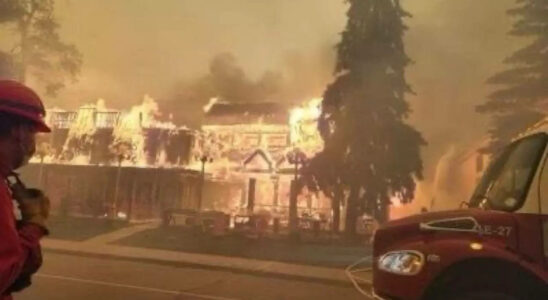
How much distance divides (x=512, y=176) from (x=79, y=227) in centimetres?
991

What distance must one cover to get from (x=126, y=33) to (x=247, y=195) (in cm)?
471

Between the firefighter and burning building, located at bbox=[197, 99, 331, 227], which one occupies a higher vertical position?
burning building, located at bbox=[197, 99, 331, 227]

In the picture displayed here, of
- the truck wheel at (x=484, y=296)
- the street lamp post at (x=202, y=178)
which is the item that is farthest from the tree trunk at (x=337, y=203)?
the truck wheel at (x=484, y=296)

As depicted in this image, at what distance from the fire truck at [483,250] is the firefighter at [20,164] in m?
2.13

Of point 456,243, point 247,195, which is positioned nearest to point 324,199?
point 247,195

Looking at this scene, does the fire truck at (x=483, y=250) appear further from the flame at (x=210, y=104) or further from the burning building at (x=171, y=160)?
the flame at (x=210, y=104)

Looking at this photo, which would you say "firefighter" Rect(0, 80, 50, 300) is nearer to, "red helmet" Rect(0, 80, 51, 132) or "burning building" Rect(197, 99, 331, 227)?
"red helmet" Rect(0, 80, 51, 132)

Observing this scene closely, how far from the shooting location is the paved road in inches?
229

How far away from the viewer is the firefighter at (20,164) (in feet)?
3.74

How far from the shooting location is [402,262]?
3027 mm

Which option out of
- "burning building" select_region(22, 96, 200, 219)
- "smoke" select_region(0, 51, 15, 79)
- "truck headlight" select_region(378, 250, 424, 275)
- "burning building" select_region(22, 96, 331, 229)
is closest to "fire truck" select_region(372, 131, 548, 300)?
"truck headlight" select_region(378, 250, 424, 275)

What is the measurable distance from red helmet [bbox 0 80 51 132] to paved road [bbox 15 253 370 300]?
4572 mm

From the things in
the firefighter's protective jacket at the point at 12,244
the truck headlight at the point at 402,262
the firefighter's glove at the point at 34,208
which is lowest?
the truck headlight at the point at 402,262

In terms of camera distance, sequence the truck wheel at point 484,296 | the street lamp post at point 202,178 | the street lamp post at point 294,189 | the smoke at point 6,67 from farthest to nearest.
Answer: the street lamp post at point 202,178 < the smoke at point 6,67 < the street lamp post at point 294,189 < the truck wheel at point 484,296
